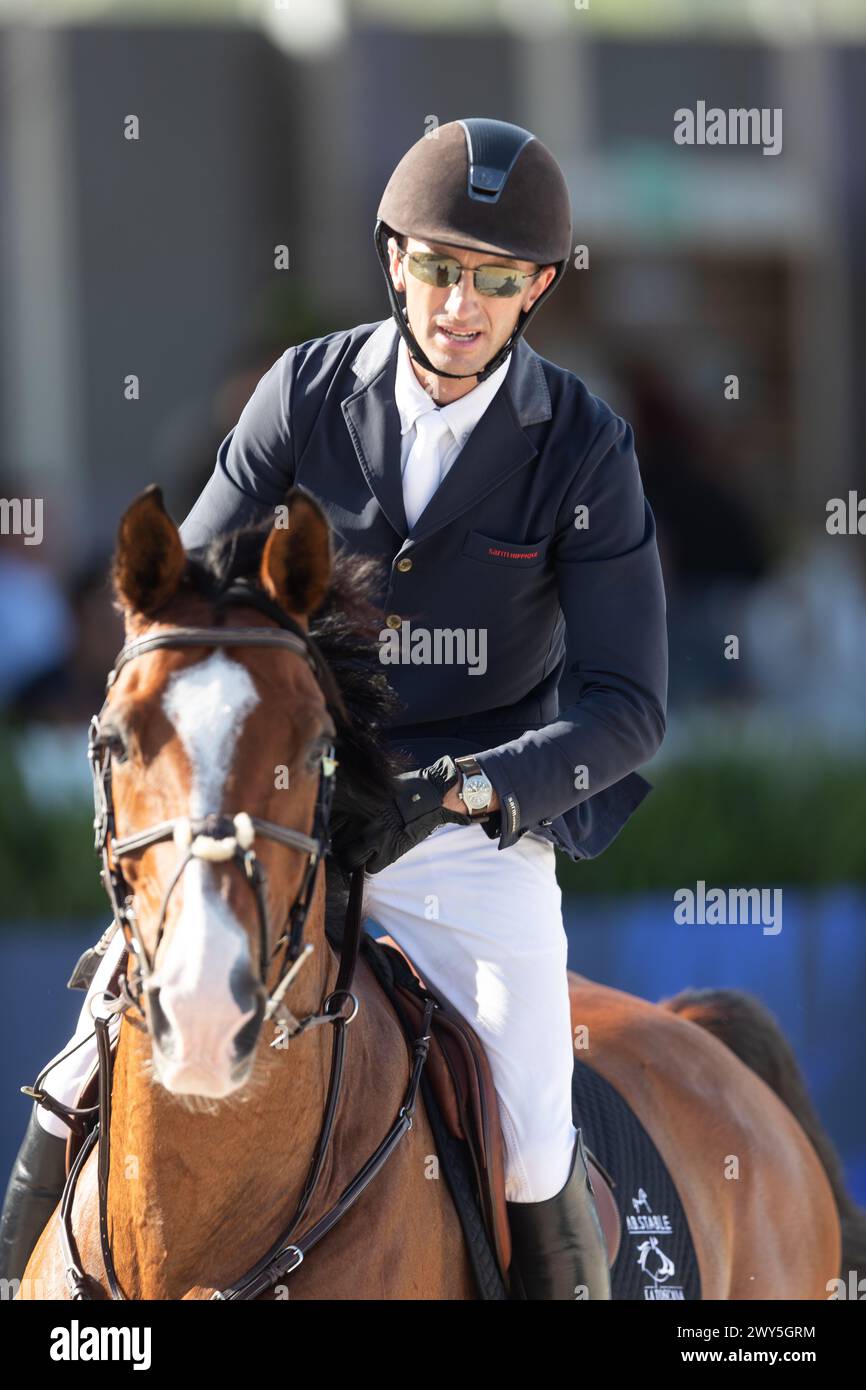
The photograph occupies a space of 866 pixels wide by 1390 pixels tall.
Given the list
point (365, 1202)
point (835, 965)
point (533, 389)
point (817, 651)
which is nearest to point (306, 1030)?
point (365, 1202)

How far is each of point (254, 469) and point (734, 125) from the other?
1138cm

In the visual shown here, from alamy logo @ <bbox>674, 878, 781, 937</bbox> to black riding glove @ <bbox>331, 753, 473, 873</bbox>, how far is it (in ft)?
11.7

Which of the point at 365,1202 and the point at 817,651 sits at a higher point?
the point at 817,651

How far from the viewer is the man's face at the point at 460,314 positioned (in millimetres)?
3602

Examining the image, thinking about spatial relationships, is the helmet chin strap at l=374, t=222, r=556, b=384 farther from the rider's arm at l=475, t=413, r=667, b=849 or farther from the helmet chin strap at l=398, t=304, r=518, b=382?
the rider's arm at l=475, t=413, r=667, b=849

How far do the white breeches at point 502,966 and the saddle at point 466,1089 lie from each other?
0.04 meters

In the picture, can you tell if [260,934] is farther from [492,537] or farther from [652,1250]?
[652,1250]

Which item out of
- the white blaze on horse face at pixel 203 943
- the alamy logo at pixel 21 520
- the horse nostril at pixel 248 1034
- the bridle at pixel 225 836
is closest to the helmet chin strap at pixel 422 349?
the bridle at pixel 225 836

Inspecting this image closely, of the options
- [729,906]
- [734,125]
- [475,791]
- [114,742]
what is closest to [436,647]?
[475,791]

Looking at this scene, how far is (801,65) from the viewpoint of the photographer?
14156 millimetres

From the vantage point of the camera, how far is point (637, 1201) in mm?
4273

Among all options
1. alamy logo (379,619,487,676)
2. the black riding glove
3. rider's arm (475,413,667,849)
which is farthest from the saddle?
alamy logo (379,619,487,676)
